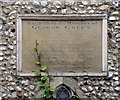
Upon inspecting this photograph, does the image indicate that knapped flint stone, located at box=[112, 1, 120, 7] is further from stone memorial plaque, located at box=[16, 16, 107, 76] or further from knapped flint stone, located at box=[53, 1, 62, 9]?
knapped flint stone, located at box=[53, 1, 62, 9]

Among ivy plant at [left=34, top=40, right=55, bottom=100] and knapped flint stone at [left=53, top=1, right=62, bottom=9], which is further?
knapped flint stone at [left=53, top=1, right=62, bottom=9]

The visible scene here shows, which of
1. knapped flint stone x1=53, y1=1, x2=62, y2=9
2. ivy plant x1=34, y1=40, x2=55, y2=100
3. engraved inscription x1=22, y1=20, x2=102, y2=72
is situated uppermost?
knapped flint stone x1=53, y1=1, x2=62, y2=9

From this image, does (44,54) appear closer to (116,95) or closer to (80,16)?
(80,16)

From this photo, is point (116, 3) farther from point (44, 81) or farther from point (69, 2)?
point (44, 81)

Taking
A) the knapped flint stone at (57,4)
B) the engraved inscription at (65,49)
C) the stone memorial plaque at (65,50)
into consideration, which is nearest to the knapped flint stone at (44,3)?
the knapped flint stone at (57,4)

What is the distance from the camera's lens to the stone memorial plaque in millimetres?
4703

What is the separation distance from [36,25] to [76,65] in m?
0.79

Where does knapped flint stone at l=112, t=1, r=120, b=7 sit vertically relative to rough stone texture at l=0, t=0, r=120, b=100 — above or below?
above

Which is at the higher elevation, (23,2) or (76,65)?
(23,2)

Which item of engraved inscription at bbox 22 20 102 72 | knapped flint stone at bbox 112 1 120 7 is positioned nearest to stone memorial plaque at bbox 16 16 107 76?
engraved inscription at bbox 22 20 102 72

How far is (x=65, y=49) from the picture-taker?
471 centimetres

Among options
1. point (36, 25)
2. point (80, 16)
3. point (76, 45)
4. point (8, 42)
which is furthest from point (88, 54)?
point (8, 42)

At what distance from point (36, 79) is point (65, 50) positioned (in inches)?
22.4

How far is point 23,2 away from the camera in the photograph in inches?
187
